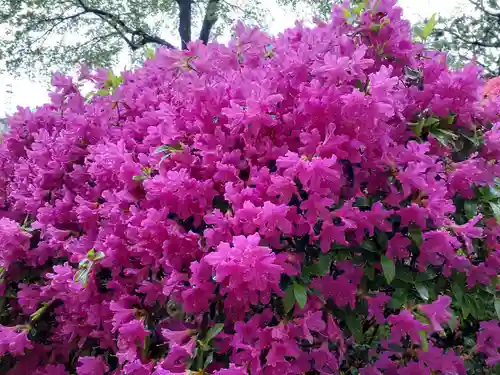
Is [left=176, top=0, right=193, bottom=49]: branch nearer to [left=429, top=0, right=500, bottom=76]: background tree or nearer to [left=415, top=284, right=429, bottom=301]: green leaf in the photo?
[left=429, top=0, right=500, bottom=76]: background tree

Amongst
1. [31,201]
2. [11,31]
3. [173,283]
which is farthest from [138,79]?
[11,31]

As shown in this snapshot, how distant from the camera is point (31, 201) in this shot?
238 centimetres

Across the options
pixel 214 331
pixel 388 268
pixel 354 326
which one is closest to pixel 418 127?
pixel 388 268

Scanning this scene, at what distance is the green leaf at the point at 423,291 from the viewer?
5.43 feet

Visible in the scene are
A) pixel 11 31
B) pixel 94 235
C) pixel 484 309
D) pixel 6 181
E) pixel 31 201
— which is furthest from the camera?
pixel 11 31

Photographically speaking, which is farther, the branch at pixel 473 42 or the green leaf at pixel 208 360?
the branch at pixel 473 42

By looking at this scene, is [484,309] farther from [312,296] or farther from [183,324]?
[183,324]

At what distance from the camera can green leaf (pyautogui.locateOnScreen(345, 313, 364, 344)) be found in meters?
1.65

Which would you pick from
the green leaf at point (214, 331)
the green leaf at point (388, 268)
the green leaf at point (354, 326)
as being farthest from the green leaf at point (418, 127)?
the green leaf at point (214, 331)

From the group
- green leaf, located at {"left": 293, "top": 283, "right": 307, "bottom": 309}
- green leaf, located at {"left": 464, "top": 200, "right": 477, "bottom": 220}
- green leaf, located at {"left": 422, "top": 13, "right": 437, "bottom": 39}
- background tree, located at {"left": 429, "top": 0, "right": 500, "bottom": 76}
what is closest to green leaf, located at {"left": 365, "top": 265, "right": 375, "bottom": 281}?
green leaf, located at {"left": 293, "top": 283, "right": 307, "bottom": 309}

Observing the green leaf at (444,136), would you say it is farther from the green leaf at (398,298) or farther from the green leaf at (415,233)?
the green leaf at (398,298)

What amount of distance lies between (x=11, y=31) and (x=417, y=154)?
40.6 feet

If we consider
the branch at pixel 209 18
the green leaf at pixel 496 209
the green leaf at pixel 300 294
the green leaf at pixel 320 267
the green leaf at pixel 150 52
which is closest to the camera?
the green leaf at pixel 300 294

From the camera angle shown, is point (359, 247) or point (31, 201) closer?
point (359, 247)
